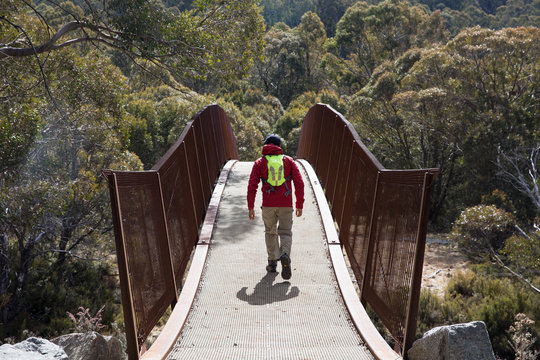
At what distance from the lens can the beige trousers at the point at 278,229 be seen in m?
5.85

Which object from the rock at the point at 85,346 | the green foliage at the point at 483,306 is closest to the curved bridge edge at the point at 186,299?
the rock at the point at 85,346

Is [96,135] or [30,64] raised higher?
[30,64]

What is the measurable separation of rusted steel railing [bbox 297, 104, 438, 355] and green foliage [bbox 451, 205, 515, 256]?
24.3 ft

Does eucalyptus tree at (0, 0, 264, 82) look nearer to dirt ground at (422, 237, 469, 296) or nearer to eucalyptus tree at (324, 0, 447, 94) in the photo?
dirt ground at (422, 237, 469, 296)

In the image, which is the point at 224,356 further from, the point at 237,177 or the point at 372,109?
the point at 372,109

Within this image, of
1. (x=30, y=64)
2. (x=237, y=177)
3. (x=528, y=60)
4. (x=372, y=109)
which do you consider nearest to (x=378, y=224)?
(x=237, y=177)

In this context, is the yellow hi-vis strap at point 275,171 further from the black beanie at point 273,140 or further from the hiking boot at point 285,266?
the hiking boot at point 285,266

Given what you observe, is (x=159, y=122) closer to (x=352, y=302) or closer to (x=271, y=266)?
(x=271, y=266)

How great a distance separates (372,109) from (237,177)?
495 inches

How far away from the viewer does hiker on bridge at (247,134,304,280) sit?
577cm

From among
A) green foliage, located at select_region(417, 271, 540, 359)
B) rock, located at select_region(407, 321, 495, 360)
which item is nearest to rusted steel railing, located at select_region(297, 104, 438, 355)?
rock, located at select_region(407, 321, 495, 360)

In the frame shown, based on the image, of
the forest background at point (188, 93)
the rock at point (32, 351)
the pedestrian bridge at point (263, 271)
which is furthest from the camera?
the forest background at point (188, 93)

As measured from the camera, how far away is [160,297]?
4586 mm

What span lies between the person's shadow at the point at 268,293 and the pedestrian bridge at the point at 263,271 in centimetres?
1
